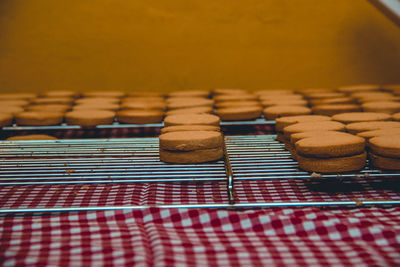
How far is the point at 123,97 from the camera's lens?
235 cm

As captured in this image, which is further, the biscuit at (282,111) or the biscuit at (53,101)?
the biscuit at (53,101)

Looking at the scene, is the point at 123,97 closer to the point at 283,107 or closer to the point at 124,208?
→ the point at 283,107

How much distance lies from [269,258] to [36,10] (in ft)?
7.95

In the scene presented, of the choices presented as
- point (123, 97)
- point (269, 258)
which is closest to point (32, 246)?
point (269, 258)

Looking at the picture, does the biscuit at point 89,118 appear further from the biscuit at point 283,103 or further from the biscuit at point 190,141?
the biscuit at point 283,103

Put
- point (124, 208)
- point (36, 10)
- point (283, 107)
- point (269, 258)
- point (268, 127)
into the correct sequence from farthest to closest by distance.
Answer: point (36, 10)
point (268, 127)
point (283, 107)
point (124, 208)
point (269, 258)

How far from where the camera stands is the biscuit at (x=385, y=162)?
1.22m

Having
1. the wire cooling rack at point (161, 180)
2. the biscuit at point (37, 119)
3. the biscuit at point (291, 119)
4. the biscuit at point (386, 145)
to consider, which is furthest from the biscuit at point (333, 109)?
the biscuit at point (37, 119)

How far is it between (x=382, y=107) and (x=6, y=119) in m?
1.64

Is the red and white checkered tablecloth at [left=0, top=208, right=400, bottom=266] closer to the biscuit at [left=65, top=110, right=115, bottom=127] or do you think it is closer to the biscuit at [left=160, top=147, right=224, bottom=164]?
the biscuit at [left=160, top=147, right=224, bottom=164]

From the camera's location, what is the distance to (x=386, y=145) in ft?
4.03

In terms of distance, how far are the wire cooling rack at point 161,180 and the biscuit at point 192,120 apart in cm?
14

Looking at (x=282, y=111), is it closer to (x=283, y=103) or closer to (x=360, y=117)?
(x=283, y=103)

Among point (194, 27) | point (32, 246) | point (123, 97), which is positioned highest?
point (194, 27)
